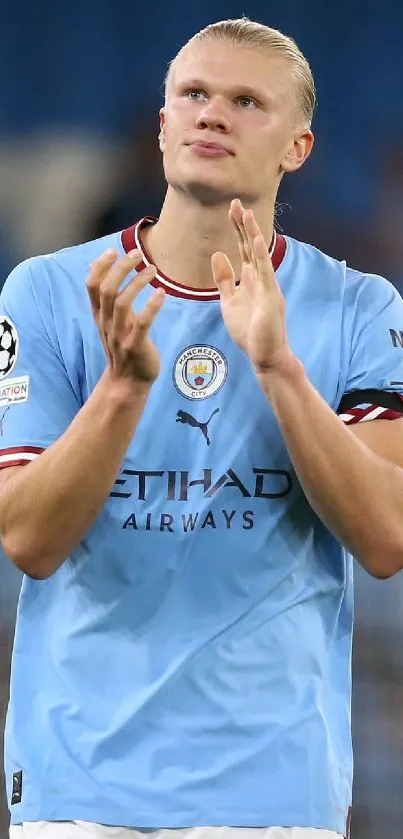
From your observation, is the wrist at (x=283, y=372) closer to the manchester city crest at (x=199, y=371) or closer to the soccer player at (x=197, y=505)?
the soccer player at (x=197, y=505)

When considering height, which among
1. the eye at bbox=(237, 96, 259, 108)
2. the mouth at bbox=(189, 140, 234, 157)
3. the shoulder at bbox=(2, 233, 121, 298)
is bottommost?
the shoulder at bbox=(2, 233, 121, 298)

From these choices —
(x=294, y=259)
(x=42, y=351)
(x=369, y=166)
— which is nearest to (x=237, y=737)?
(x=42, y=351)

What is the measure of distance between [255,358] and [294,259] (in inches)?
15.4

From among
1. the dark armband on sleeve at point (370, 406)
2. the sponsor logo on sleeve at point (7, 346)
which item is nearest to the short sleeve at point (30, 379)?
the sponsor logo on sleeve at point (7, 346)

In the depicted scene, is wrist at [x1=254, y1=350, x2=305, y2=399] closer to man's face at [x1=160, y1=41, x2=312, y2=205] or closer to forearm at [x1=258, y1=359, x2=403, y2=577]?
forearm at [x1=258, y1=359, x2=403, y2=577]

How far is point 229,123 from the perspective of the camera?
75.5 inches

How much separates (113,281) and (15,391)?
1.11ft

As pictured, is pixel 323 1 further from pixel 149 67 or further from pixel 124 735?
pixel 124 735

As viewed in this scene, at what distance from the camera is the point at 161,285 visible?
196 centimetres

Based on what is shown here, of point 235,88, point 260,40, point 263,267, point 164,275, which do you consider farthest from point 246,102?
point 263,267

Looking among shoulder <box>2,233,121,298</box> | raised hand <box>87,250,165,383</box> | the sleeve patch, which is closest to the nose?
shoulder <box>2,233,121,298</box>

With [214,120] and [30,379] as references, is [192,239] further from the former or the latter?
[30,379]

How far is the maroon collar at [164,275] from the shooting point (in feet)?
6.39

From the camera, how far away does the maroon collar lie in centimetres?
195
